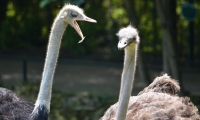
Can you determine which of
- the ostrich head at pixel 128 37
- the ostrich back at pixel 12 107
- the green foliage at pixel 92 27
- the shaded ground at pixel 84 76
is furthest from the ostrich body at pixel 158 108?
the green foliage at pixel 92 27

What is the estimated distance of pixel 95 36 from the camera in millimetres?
11594

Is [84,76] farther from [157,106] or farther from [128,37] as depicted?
[128,37]

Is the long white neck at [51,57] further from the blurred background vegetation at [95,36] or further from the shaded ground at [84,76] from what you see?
the shaded ground at [84,76]

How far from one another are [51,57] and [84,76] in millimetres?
5227

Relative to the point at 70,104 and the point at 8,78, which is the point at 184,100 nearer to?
the point at 70,104

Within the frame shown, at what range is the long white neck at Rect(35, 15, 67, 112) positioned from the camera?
19.0ft

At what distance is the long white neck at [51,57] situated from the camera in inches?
228

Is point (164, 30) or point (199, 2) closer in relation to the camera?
point (164, 30)

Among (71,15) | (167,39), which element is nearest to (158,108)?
(71,15)

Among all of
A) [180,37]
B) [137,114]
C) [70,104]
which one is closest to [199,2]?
[180,37]

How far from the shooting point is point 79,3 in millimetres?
7176

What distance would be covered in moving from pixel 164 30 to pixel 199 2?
2393 mm

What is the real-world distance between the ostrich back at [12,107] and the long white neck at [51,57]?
41cm

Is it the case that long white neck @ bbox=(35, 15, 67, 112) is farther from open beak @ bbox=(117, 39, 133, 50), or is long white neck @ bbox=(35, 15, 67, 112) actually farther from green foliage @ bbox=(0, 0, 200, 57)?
green foliage @ bbox=(0, 0, 200, 57)
